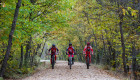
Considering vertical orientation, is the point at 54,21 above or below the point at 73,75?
above

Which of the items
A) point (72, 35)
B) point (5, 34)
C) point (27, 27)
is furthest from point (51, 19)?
point (72, 35)

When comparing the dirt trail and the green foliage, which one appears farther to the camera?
the dirt trail

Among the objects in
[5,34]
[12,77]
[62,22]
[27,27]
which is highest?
[62,22]

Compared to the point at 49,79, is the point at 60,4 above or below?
above

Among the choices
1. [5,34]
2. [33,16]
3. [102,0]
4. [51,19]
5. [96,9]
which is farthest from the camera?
[51,19]

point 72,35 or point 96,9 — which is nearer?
point 96,9

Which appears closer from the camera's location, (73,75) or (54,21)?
(73,75)

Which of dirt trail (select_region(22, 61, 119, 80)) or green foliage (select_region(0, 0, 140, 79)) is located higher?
green foliage (select_region(0, 0, 140, 79))

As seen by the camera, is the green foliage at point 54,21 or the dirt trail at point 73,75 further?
the dirt trail at point 73,75

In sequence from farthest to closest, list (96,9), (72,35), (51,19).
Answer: (72,35), (51,19), (96,9)

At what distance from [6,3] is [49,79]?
4.69 metres

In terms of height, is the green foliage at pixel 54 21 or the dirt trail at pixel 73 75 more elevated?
the green foliage at pixel 54 21

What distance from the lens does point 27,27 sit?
9.08 meters

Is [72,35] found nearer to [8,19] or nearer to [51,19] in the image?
[51,19]
